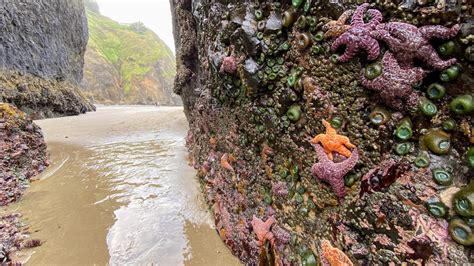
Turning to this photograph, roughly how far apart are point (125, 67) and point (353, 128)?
60.5m

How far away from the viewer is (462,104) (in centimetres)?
172

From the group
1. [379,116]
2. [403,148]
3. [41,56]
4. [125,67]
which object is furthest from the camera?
[125,67]

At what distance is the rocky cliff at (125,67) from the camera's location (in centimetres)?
4600

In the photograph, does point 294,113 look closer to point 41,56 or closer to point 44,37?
point 41,56

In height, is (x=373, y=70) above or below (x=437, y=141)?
above

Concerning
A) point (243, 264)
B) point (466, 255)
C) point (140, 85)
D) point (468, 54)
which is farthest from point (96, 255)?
point (140, 85)

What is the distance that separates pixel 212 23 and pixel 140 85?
5237cm

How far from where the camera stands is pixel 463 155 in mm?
1775

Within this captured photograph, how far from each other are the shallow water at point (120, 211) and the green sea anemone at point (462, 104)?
10.4 feet

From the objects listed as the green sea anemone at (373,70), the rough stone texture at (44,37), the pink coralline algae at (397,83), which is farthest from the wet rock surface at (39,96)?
the pink coralline algae at (397,83)

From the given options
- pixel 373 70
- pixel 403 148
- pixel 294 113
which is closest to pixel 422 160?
pixel 403 148

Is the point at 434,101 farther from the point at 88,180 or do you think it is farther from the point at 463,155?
the point at 88,180

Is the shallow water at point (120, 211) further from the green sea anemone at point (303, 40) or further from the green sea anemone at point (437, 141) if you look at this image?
the green sea anemone at point (303, 40)

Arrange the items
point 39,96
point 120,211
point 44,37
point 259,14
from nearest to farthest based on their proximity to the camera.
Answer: point 259,14 → point 120,211 → point 39,96 → point 44,37
